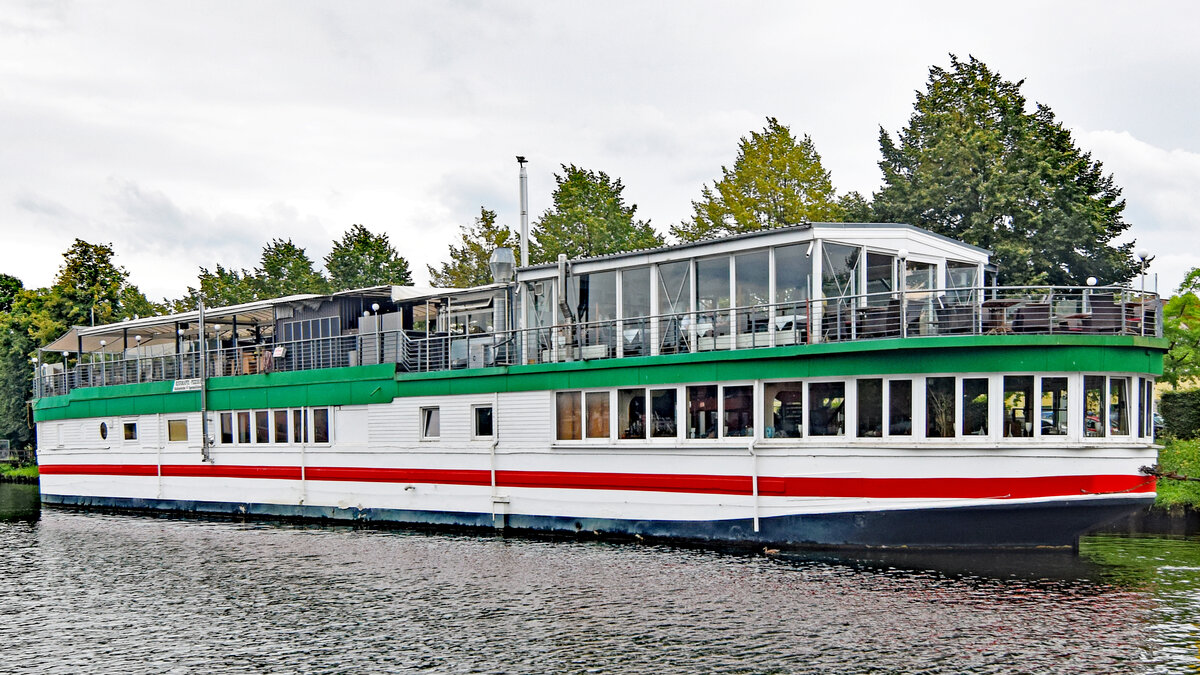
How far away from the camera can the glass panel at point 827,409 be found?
22.6 metres

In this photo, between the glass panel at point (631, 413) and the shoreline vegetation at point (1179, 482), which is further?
the shoreline vegetation at point (1179, 482)

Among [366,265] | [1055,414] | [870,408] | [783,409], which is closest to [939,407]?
[870,408]

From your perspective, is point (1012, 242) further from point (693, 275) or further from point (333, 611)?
point (333, 611)

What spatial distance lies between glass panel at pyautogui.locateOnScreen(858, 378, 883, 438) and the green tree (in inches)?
789

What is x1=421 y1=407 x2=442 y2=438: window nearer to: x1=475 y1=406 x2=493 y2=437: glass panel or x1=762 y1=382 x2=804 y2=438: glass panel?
x1=475 y1=406 x2=493 y2=437: glass panel

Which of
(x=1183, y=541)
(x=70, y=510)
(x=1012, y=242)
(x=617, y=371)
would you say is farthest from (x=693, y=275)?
(x=70, y=510)

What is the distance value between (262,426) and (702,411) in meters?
15.3

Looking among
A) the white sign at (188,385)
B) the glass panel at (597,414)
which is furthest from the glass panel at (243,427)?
the glass panel at (597,414)

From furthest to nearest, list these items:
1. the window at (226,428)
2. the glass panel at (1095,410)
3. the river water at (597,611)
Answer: the window at (226,428) < the glass panel at (1095,410) < the river water at (597,611)

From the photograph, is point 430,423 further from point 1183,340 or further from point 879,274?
point 1183,340

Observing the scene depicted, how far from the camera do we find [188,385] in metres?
35.2

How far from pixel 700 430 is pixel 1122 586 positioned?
8.78 meters

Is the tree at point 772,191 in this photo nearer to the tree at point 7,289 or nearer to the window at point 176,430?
the window at point 176,430

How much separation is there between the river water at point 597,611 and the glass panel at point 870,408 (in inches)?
98.4
